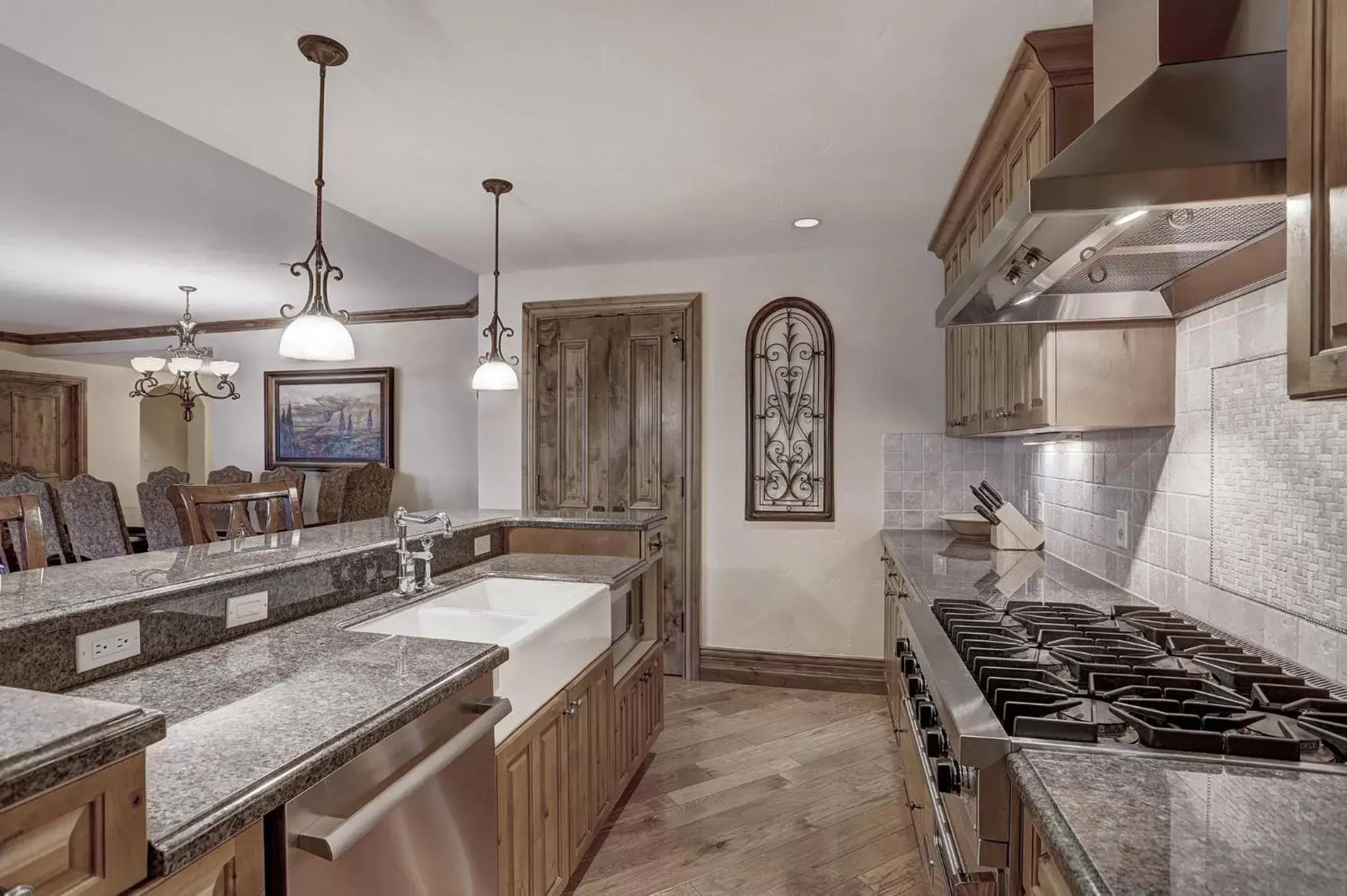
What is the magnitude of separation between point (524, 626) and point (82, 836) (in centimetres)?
107

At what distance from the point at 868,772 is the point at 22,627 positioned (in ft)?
8.77

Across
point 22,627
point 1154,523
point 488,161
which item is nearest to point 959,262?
point 1154,523

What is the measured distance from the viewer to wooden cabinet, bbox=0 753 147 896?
62 cm

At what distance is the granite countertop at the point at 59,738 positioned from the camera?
618mm

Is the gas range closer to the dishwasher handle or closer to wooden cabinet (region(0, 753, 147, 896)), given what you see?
the dishwasher handle

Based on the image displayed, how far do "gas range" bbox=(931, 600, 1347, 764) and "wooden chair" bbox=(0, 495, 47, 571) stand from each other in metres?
2.11

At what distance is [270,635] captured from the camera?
1.52 metres

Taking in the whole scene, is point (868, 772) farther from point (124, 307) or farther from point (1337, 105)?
point (124, 307)

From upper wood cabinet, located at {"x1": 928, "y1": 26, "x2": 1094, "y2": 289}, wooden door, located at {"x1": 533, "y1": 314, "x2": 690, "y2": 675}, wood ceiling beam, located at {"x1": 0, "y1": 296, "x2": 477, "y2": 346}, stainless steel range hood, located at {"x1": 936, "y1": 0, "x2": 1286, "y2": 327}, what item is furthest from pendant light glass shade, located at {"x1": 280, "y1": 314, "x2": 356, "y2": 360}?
wood ceiling beam, located at {"x1": 0, "y1": 296, "x2": 477, "y2": 346}

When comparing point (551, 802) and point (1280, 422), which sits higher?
point (1280, 422)

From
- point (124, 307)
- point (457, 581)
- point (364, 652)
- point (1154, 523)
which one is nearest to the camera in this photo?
point (364, 652)

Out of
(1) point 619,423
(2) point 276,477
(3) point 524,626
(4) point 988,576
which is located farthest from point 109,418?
(4) point 988,576

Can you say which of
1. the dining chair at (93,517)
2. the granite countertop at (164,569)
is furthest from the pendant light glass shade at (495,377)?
the dining chair at (93,517)

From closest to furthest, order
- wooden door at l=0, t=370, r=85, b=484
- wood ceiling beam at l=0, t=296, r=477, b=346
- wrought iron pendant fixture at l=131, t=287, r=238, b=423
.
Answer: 1. wrought iron pendant fixture at l=131, t=287, r=238, b=423
2. wood ceiling beam at l=0, t=296, r=477, b=346
3. wooden door at l=0, t=370, r=85, b=484
